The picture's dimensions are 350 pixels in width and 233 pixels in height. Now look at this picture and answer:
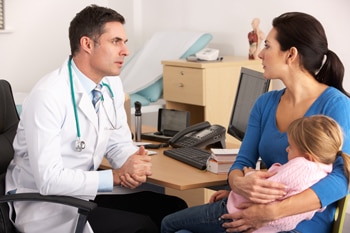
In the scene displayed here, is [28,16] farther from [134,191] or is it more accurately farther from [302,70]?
[302,70]

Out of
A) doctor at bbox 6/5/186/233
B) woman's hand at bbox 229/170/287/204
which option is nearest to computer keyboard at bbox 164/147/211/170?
doctor at bbox 6/5/186/233

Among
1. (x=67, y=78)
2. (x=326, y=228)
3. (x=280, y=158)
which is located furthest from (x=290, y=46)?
(x=67, y=78)

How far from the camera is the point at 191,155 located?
2.97m

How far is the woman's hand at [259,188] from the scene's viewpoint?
2.21 m

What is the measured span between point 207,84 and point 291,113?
223cm

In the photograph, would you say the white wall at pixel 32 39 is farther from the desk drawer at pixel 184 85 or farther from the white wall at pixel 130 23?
the desk drawer at pixel 184 85

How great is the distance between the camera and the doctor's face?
2693mm

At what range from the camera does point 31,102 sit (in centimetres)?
252

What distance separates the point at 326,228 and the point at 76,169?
956 millimetres

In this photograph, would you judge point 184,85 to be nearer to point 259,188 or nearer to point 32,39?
point 32,39

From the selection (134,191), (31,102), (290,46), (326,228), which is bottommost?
(134,191)

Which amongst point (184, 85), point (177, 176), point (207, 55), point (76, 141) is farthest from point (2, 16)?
point (177, 176)

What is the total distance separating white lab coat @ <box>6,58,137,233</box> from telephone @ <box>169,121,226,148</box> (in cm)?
50

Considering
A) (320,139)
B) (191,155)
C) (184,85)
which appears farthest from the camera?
(184,85)
